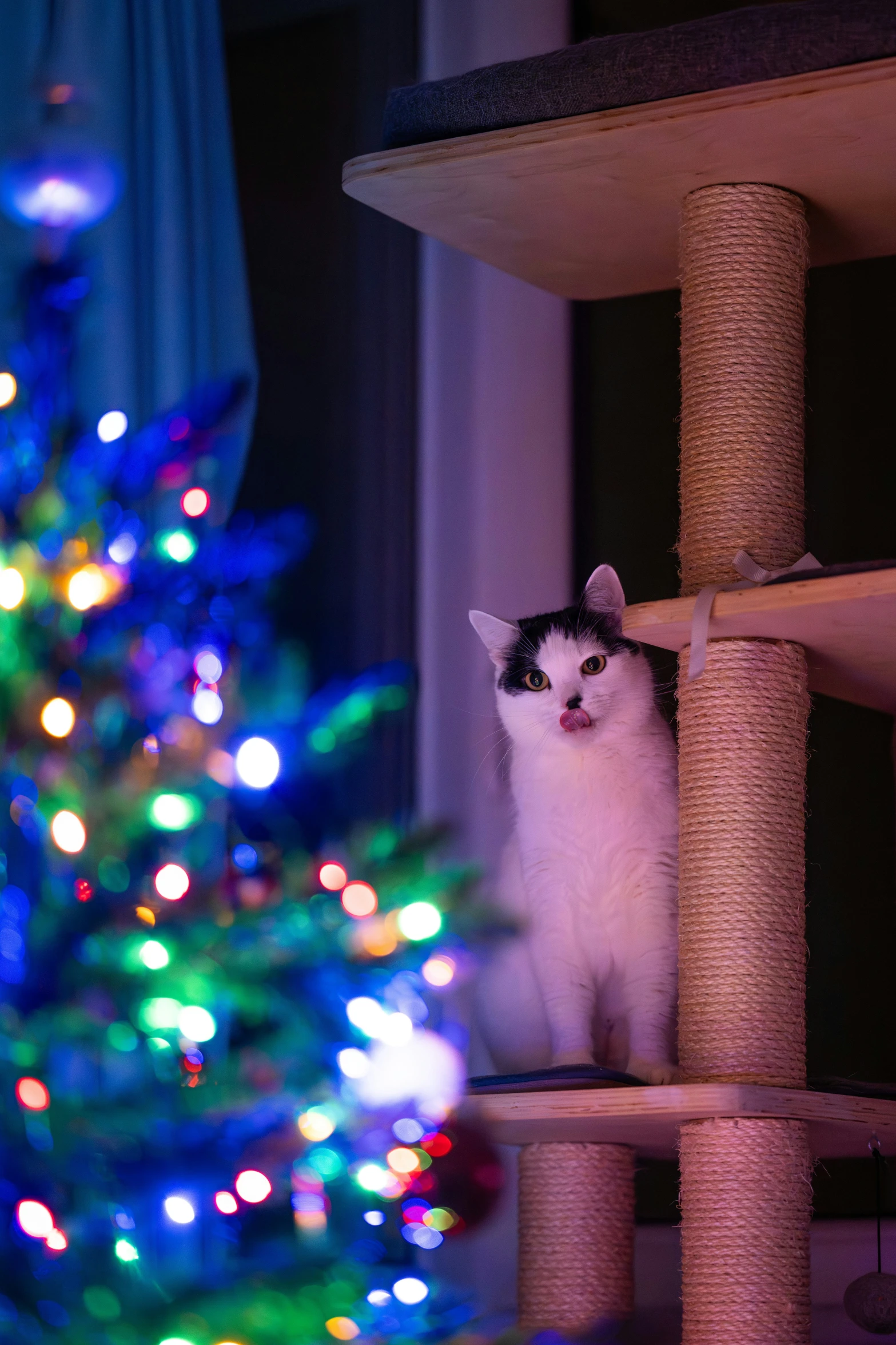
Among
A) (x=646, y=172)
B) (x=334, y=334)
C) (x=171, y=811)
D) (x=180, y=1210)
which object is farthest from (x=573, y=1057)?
(x=334, y=334)

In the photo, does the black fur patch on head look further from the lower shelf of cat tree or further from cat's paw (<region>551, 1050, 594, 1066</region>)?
the lower shelf of cat tree

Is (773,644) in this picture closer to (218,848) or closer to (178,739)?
(218,848)

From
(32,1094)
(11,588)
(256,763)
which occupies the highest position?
(11,588)

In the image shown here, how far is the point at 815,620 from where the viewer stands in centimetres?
161

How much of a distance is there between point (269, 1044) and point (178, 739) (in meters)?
0.23

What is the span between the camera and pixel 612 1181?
5.85 feet

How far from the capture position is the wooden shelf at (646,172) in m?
1.56

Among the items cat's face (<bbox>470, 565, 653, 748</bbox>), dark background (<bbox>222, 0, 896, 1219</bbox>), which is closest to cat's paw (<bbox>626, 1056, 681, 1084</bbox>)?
cat's face (<bbox>470, 565, 653, 748</bbox>)

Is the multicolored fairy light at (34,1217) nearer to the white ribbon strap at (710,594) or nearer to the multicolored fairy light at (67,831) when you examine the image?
Result: the multicolored fairy light at (67,831)

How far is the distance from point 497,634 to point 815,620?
1.88 feet

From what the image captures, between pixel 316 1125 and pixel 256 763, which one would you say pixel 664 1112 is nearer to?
pixel 316 1125

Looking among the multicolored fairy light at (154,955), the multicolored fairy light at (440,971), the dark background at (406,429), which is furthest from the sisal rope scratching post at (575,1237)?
the multicolored fairy light at (154,955)

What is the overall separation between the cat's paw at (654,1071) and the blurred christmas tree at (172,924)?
0.47 metres

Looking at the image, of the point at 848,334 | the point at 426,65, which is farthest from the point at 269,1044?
the point at 426,65
